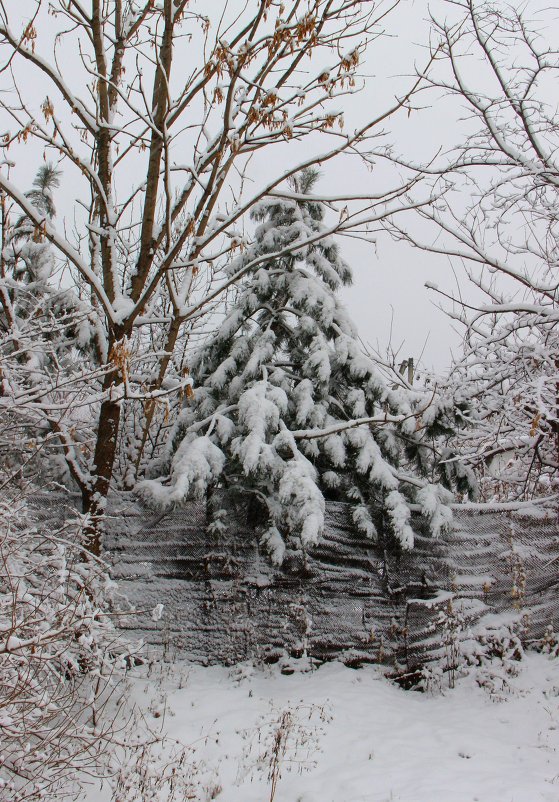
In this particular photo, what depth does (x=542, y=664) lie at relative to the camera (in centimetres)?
637

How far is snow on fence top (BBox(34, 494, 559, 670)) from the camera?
641 cm

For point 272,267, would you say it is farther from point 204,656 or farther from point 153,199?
point 204,656

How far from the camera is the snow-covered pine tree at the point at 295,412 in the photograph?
6129mm

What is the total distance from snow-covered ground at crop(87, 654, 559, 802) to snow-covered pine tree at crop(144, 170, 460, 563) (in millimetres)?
1470

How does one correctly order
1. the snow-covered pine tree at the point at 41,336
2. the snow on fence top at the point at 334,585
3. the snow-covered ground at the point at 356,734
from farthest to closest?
the snow on fence top at the point at 334,585 → the snow-covered pine tree at the point at 41,336 → the snow-covered ground at the point at 356,734

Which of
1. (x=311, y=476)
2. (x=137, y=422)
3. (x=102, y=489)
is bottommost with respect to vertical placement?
(x=102, y=489)

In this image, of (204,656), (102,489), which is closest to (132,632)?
(204,656)

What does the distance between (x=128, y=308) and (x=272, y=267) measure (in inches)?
94.7

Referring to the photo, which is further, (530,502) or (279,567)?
(530,502)

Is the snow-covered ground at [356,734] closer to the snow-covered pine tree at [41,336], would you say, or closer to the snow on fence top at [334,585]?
the snow on fence top at [334,585]

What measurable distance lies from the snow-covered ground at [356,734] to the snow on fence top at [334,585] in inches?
12.0

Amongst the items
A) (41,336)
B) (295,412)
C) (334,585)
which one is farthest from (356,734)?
(41,336)

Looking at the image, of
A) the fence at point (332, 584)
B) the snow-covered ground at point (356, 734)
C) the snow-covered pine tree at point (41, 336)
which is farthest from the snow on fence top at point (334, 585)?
the snow-covered pine tree at point (41, 336)

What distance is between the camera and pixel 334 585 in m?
6.71
